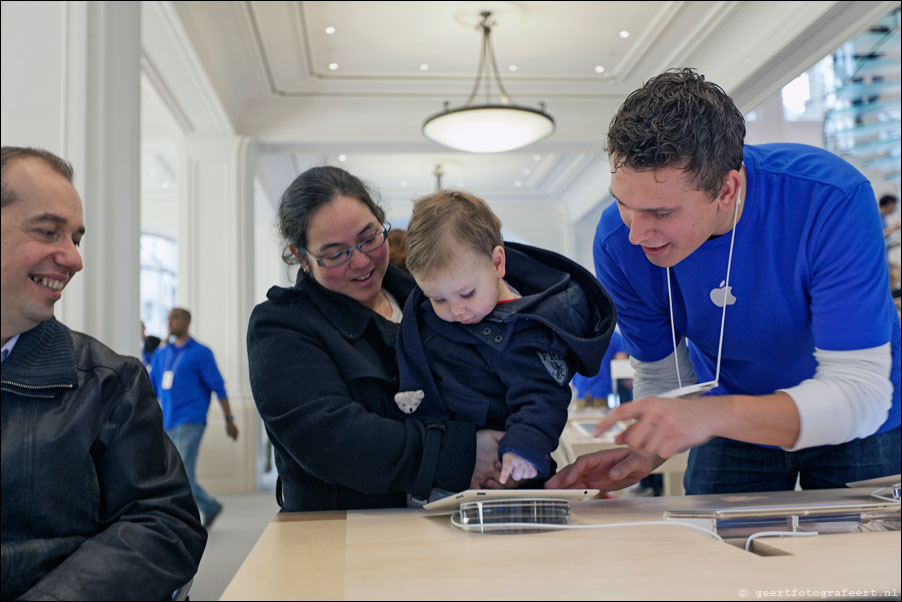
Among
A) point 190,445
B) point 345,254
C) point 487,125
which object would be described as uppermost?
point 487,125

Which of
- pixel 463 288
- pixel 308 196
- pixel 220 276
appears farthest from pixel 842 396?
pixel 220 276

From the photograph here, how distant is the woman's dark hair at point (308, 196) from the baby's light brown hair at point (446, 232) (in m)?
0.17

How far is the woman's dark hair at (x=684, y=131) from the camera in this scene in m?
1.28

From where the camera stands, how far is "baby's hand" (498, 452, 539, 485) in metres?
1.30

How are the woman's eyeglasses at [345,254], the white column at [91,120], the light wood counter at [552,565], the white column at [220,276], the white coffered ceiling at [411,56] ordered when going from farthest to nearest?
the white column at [220,276], the white coffered ceiling at [411,56], the white column at [91,120], the woman's eyeglasses at [345,254], the light wood counter at [552,565]

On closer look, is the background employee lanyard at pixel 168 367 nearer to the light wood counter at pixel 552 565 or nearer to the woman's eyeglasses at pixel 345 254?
the woman's eyeglasses at pixel 345 254

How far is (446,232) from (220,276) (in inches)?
263

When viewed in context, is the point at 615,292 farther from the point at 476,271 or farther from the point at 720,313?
the point at 476,271

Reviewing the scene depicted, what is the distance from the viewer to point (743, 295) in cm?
153

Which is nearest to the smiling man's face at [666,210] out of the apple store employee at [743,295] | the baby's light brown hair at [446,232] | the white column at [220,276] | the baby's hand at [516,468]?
the apple store employee at [743,295]

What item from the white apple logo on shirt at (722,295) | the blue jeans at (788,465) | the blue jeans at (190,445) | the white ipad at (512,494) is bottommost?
the blue jeans at (190,445)

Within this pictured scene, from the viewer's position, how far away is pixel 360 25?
21.6ft

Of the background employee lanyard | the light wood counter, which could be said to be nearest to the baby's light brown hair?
the light wood counter

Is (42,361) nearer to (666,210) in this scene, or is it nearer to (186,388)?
(666,210)
